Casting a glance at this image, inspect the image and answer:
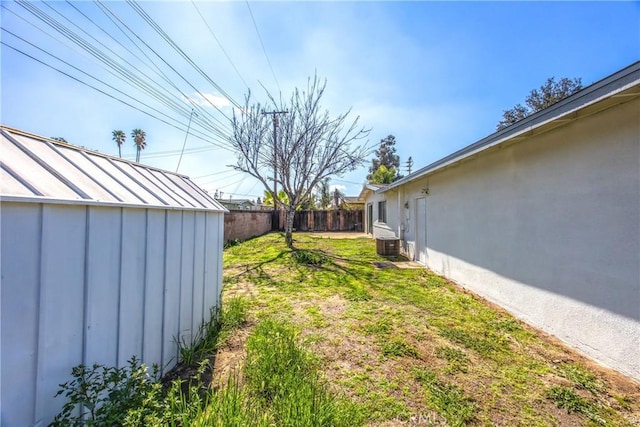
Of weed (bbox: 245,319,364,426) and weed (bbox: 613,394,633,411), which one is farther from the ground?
weed (bbox: 245,319,364,426)

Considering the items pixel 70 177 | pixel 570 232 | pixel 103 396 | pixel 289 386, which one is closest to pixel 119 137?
pixel 70 177

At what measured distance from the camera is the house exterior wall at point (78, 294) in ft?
4.42

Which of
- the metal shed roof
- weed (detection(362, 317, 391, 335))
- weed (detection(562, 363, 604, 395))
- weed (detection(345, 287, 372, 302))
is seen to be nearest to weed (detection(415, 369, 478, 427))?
weed (detection(362, 317, 391, 335))

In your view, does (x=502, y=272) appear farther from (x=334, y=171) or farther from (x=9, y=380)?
(x=334, y=171)

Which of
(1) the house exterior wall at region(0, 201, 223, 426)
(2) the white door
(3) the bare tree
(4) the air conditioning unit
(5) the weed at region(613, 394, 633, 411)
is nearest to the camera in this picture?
(1) the house exterior wall at region(0, 201, 223, 426)

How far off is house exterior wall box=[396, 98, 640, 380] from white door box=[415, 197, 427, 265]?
8.55 feet

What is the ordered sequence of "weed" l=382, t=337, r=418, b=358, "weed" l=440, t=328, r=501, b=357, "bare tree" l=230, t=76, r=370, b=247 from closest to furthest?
"weed" l=382, t=337, r=418, b=358 < "weed" l=440, t=328, r=501, b=357 < "bare tree" l=230, t=76, r=370, b=247

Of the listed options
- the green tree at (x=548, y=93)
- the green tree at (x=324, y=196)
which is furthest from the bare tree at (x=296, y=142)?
the green tree at (x=324, y=196)

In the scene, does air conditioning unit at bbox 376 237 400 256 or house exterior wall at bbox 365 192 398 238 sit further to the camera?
house exterior wall at bbox 365 192 398 238

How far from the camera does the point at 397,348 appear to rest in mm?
3260

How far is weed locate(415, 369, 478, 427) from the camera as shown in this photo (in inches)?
84.7

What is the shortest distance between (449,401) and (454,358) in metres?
0.84

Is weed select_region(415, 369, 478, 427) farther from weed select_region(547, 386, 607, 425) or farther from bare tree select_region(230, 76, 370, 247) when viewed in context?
bare tree select_region(230, 76, 370, 247)

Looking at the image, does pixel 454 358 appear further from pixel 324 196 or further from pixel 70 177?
pixel 324 196
